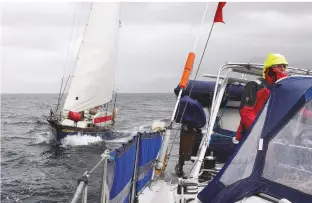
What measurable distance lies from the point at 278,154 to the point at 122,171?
2.30 meters

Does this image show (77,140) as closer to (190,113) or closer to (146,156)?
(190,113)

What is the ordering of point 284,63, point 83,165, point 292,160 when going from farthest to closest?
point 83,165
point 284,63
point 292,160

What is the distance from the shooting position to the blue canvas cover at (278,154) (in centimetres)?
368

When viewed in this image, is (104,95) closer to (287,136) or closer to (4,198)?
(4,198)

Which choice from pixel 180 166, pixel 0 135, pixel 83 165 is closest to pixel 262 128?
pixel 180 166

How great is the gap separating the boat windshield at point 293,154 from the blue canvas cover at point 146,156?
9.53ft

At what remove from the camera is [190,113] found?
853 cm

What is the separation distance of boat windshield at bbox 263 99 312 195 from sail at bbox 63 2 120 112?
103ft

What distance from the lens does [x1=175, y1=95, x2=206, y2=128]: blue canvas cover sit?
8430 millimetres

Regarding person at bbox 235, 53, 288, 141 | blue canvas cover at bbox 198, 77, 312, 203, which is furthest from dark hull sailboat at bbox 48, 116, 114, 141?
blue canvas cover at bbox 198, 77, 312, 203

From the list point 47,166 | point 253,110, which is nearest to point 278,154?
point 253,110

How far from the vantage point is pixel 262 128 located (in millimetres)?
4113

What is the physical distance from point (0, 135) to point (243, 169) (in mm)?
35732

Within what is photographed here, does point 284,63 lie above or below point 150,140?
above
